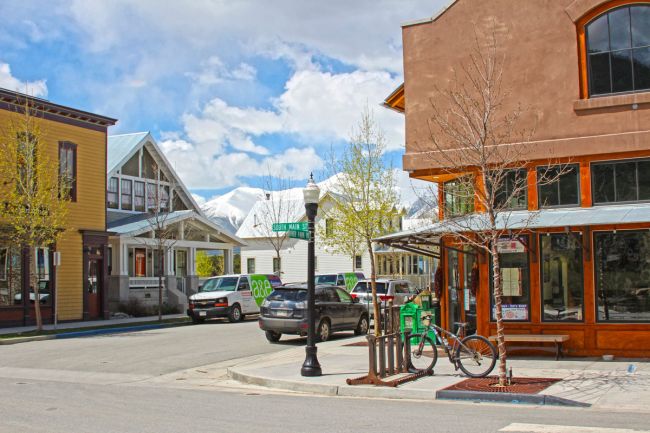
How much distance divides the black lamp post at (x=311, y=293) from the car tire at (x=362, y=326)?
923cm

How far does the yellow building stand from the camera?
26566mm

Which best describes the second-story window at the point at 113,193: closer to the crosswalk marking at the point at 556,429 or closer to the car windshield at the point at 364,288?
the car windshield at the point at 364,288

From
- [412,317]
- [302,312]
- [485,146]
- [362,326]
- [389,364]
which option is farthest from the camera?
[362,326]

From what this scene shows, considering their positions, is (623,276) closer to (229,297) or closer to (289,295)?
(289,295)

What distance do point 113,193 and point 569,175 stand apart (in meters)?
25.4

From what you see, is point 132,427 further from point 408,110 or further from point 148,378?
point 408,110

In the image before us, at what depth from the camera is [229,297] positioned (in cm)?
2880

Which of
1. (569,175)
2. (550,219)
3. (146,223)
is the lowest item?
(550,219)

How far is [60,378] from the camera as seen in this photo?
14.6m

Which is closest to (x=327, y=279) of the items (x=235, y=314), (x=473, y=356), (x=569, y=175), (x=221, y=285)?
(x=221, y=285)

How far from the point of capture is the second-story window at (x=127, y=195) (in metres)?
36.3

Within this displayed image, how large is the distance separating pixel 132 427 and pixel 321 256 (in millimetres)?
46698

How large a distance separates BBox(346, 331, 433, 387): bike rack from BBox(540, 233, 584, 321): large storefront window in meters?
3.38

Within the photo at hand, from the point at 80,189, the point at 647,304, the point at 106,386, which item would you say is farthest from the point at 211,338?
the point at 647,304
